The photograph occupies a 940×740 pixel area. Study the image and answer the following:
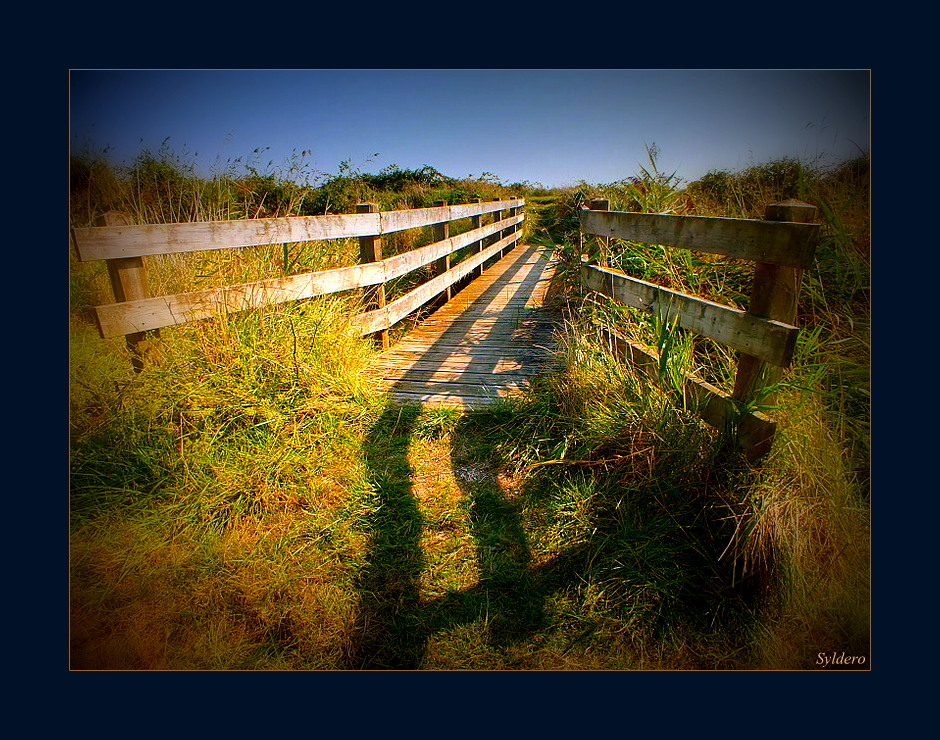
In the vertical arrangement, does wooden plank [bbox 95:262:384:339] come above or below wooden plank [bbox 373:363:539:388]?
above

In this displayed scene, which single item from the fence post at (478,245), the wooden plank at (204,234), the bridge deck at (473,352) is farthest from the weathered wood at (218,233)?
the fence post at (478,245)

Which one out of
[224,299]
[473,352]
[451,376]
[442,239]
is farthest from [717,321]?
[442,239]

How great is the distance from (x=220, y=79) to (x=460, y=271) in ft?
13.3

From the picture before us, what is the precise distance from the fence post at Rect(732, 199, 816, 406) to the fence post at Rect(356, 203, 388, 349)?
2671mm

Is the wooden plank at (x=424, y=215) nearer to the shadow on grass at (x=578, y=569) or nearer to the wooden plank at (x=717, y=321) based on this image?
the wooden plank at (x=717, y=321)

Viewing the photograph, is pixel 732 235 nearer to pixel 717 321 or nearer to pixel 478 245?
pixel 717 321

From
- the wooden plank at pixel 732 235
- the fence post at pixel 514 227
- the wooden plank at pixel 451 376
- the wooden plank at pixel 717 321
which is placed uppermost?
the fence post at pixel 514 227

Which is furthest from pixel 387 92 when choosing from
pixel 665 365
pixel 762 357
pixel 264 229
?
pixel 762 357

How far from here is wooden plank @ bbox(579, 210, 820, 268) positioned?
4.84 ft

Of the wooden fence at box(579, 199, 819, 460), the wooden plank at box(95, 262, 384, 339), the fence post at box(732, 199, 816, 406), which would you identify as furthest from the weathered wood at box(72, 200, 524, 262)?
the fence post at box(732, 199, 816, 406)

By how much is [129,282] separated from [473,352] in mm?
2404

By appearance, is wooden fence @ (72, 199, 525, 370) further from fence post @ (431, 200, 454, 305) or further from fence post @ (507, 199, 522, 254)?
fence post @ (507, 199, 522, 254)

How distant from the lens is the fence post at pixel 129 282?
1.99 m

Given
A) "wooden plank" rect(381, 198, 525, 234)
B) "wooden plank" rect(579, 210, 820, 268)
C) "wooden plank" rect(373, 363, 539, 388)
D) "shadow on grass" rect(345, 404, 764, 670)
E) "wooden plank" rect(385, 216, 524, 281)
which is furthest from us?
"wooden plank" rect(385, 216, 524, 281)
